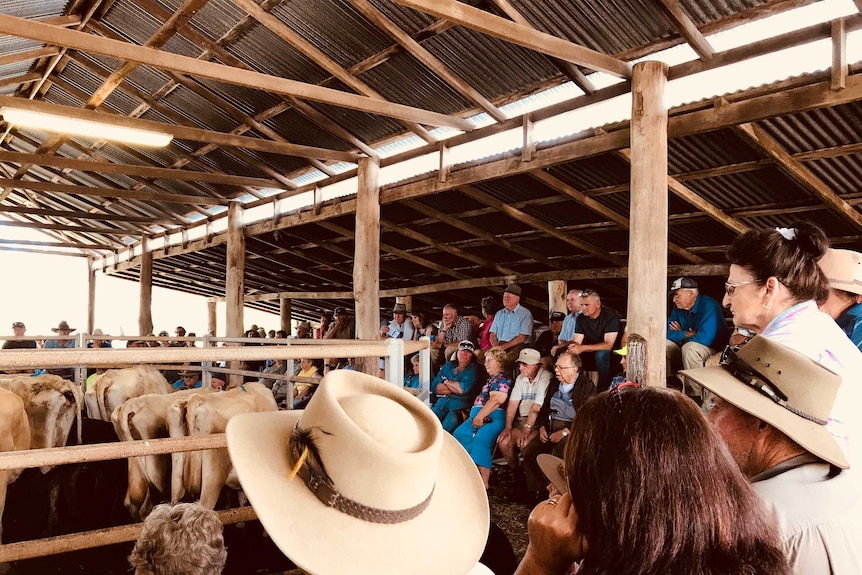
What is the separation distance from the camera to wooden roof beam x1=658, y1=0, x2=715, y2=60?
163 inches

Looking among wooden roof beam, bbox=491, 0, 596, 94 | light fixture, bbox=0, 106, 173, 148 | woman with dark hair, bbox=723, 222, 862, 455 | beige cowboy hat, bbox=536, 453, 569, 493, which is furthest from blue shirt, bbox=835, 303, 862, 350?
light fixture, bbox=0, 106, 173, 148

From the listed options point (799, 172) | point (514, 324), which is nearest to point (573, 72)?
point (799, 172)

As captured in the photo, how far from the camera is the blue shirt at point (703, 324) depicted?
493 cm

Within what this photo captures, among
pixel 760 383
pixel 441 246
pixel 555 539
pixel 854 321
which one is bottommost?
pixel 555 539

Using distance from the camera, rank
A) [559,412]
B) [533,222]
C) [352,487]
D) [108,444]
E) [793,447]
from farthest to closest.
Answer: [533,222] < [559,412] < [108,444] < [793,447] < [352,487]

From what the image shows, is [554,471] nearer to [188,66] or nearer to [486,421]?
[486,421]

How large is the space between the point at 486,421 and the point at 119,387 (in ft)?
10.0

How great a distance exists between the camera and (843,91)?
13.1 feet

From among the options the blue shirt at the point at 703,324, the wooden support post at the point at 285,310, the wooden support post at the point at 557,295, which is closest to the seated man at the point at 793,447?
the blue shirt at the point at 703,324

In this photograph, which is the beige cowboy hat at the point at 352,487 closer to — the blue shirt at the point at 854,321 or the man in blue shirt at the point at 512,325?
the blue shirt at the point at 854,321

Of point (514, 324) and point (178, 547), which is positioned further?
point (514, 324)

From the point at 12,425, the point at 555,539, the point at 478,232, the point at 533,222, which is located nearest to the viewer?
the point at 555,539

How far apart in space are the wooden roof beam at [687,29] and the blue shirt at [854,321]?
2694 millimetres

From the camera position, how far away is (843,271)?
2.03 meters
